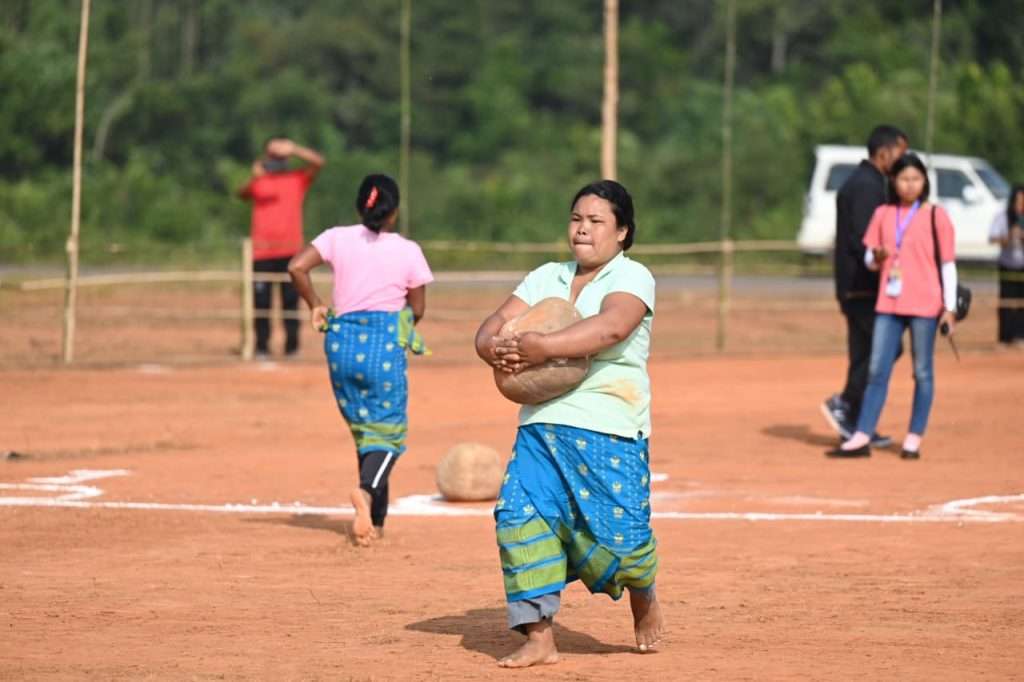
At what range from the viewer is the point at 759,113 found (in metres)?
40.7

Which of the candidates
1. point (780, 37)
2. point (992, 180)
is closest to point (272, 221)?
point (992, 180)

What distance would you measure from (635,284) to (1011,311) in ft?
48.1

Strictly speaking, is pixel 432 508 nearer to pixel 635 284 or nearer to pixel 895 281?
pixel 895 281

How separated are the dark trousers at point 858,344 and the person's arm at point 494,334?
627 cm

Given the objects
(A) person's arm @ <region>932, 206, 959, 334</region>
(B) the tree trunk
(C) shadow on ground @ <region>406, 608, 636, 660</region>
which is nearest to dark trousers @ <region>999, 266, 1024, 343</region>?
(A) person's arm @ <region>932, 206, 959, 334</region>

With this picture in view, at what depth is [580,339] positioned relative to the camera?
6160mm

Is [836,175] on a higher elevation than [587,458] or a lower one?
higher

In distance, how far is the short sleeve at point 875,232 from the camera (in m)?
11.8

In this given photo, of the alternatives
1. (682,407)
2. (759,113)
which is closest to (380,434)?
(682,407)

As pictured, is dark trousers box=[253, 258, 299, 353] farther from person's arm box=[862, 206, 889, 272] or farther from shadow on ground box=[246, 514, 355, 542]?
shadow on ground box=[246, 514, 355, 542]

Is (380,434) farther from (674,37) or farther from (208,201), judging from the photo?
(674,37)

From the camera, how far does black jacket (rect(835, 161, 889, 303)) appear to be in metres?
12.2

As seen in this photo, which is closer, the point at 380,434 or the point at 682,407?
the point at 380,434

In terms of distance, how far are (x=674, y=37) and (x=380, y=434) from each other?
43125 millimetres
